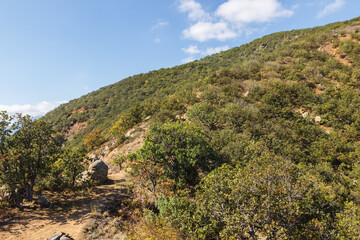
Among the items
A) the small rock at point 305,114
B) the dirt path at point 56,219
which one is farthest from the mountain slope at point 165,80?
the dirt path at point 56,219

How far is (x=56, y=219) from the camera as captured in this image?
1034cm

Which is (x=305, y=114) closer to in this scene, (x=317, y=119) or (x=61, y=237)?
(x=317, y=119)

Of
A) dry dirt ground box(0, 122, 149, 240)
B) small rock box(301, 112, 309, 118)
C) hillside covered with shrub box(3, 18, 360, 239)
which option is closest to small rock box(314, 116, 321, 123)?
hillside covered with shrub box(3, 18, 360, 239)

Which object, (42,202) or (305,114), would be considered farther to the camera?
(305,114)

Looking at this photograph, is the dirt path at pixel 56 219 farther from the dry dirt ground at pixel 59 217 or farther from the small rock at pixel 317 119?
the small rock at pixel 317 119

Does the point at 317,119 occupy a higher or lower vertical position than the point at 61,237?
higher

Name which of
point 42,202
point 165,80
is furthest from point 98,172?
point 165,80

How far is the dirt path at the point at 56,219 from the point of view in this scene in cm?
891

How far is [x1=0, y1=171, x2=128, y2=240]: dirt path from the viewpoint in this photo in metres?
8.91

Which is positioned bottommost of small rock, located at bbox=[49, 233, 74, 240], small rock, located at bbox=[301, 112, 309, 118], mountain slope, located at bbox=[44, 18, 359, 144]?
small rock, located at bbox=[49, 233, 74, 240]

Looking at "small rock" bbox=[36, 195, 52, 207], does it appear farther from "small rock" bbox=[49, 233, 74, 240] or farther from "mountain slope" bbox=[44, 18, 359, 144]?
"mountain slope" bbox=[44, 18, 359, 144]

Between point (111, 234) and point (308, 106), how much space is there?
2960 centimetres

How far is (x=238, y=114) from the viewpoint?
69.9ft

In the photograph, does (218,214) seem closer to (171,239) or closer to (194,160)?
(171,239)
